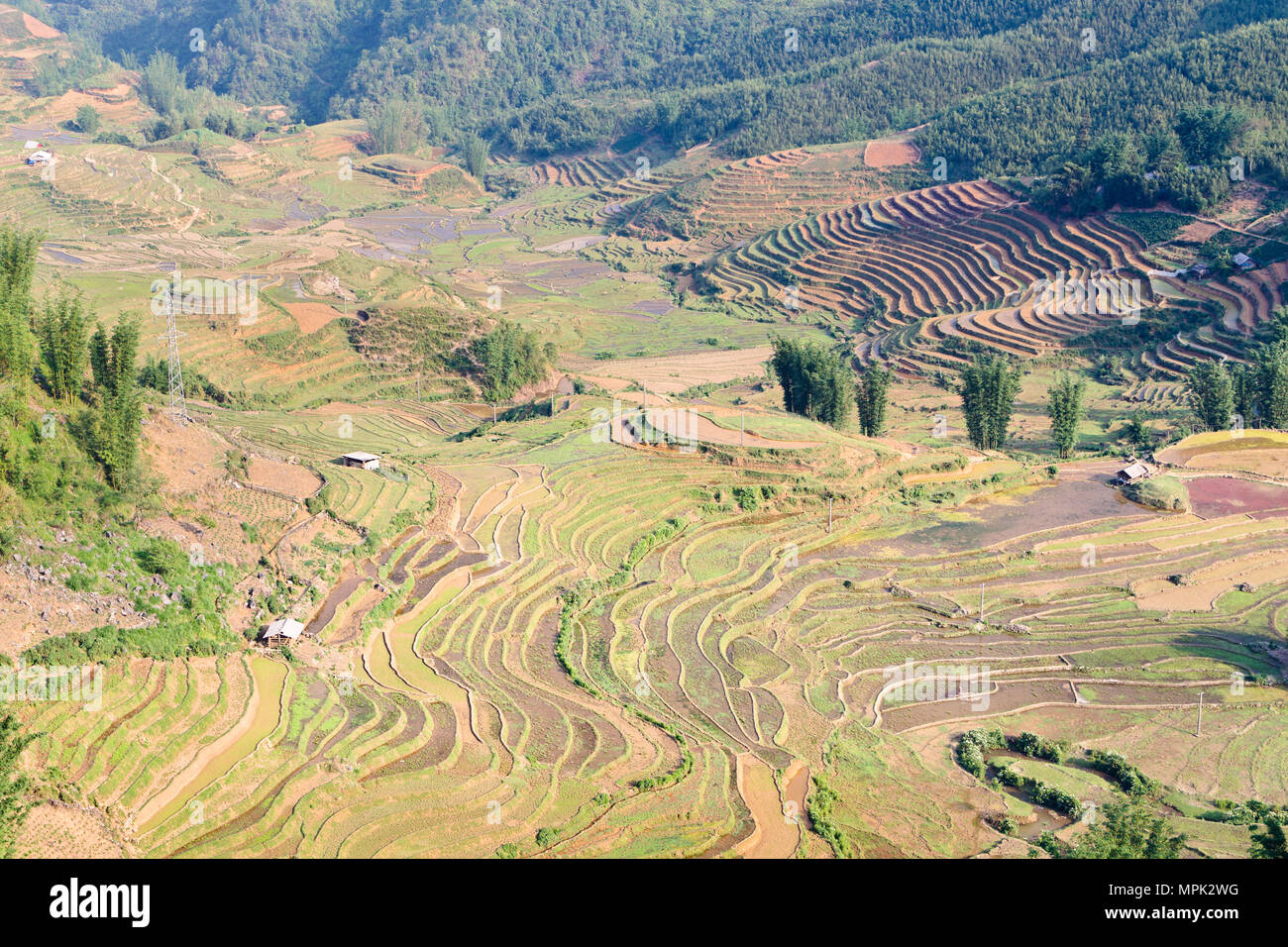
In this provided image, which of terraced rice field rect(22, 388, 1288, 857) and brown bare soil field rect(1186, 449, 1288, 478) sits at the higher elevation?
brown bare soil field rect(1186, 449, 1288, 478)

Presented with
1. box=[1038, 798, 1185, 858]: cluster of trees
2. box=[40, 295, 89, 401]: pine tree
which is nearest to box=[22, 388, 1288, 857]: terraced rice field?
box=[1038, 798, 1185, 858]: cluster of trees

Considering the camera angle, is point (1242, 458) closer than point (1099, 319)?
Yes

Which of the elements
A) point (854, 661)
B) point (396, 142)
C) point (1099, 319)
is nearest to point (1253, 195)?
point (1099, 319)

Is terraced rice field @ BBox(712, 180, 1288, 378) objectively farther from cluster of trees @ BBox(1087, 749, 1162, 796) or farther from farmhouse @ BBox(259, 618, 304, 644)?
farmhouse @ BBox(259, 618, 304, 644)

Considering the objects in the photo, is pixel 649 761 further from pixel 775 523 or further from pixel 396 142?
pixel 396 142

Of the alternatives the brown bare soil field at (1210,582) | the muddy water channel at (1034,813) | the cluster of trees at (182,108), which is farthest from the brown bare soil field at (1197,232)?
the cluster of trees at (182,108)

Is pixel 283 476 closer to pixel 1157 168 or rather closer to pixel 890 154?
pixel 1157 168
